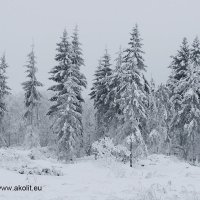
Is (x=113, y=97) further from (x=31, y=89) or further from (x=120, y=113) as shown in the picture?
(x=31, y=89)

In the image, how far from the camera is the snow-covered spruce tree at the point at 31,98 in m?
45.2

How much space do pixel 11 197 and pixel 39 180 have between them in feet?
12.7

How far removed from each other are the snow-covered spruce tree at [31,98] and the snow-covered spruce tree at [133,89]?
605 inches

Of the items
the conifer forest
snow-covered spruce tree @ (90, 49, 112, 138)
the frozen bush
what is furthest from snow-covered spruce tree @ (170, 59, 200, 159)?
snow-covered spruce tree @ (90, 49, 112, 138)

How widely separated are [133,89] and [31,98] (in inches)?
680

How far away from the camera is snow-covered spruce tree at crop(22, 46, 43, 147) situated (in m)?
45.2

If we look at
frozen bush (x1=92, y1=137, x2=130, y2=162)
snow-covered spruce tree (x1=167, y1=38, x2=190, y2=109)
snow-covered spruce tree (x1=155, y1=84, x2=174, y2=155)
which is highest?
snow-covered spruce tree (x1=167, y1=38, x2=190, y2=109)

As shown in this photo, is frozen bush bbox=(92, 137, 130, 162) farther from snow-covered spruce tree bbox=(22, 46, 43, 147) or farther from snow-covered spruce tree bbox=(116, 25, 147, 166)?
snow-covered spruce tree bbox=(22, 46, 43, 147)

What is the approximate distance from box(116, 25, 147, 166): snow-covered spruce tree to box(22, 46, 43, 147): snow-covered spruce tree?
50.4 feet

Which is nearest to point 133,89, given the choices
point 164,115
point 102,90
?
point 102,90

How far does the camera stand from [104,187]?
1461cm

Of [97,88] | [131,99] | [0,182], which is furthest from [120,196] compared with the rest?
[97,88]

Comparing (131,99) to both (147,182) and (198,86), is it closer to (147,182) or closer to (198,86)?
(198,86)

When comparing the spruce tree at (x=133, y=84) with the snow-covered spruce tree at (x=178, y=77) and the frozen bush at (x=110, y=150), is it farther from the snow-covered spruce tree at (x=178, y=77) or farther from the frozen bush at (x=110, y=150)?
the snow-covered spruce tree at (x=178, y=77)
